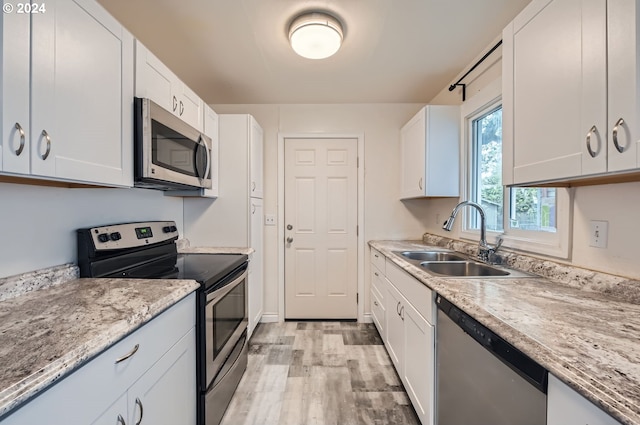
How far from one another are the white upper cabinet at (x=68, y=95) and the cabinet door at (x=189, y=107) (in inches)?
17.9

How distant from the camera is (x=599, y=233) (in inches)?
44.6

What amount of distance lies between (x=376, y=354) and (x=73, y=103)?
250cm

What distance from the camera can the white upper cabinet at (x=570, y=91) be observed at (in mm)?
756

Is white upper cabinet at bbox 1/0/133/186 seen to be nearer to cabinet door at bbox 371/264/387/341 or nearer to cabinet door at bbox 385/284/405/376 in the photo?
cabinet door at bbox 385/284/405/376

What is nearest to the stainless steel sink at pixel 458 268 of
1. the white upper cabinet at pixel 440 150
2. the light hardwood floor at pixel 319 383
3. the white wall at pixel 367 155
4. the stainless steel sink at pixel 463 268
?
the stainless steel sink at pixel 463 268

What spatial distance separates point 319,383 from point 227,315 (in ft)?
2.84

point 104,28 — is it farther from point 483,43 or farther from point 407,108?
point 407,108

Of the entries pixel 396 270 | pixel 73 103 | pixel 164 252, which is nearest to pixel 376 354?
pixel 396 270

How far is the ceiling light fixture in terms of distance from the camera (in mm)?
1562

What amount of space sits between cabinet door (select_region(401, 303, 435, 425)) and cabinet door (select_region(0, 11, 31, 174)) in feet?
5.53

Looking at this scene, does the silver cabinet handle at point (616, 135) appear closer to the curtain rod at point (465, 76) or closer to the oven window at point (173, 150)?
the curtain rod at point (465, 76)

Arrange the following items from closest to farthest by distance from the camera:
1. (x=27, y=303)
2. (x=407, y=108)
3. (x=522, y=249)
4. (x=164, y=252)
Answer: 1. (x=27, y=303)
2. (x=522, y=249)
3. (x=164, y=252)
4. (x=407, y=108)

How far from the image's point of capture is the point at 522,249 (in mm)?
1569

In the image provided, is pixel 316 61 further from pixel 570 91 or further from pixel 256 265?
pixel 256 265
